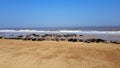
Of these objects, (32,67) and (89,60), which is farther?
(89,60)

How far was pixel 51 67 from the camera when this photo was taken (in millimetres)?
6934

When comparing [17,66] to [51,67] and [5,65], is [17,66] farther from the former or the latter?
[51,67]

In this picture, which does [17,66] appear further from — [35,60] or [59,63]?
[59,63]

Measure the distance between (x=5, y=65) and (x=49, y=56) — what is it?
79.3 inches

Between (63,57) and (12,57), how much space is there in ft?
6.53

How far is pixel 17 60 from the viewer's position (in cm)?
780

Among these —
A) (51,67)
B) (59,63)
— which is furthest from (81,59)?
(51,67)

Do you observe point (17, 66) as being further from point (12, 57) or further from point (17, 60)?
point (12, 57)

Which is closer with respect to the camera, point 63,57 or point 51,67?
point 51,67

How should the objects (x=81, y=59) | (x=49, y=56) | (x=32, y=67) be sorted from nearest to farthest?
(x=32, y=67)
(x=81, y=59)
(x=49, y=56)

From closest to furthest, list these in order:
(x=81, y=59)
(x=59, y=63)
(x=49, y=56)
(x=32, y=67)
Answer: (x=32, y=67) < (x=59, y=63) < (x=81, y=59) < (x=49, y=56)

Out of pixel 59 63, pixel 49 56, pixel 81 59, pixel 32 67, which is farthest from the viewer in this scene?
pixel 49 56

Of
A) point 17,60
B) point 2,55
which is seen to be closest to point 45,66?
point 17,60

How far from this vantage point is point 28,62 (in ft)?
24.6
